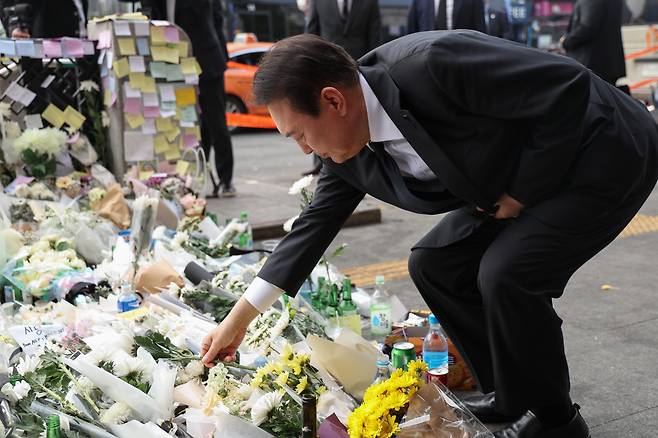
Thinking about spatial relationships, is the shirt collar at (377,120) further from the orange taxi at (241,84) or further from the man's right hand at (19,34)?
the orange taxi at (241,84)

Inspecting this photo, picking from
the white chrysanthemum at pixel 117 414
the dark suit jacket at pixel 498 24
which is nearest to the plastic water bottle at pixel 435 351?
the white chrysanthemum at pixel 117 414

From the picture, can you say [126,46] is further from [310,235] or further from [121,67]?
[310,235]

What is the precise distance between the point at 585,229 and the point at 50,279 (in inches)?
101

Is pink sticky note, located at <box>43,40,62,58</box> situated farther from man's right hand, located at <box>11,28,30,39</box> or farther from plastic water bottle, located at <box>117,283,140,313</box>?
plastic water bottle, located at <box>117,283,140,313</box>

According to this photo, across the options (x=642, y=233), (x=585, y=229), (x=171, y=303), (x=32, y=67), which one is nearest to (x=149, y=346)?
(x=171, y=303)

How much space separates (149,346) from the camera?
2598 mm

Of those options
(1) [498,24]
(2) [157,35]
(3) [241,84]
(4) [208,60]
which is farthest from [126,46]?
(3) [241,84]

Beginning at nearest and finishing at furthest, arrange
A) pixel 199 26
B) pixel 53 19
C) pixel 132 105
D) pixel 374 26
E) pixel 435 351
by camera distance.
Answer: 1. pixel 435 351
2. pixel 132 105
3. pixel 53 19
4. pixel 199 26
5. pixel 374 26

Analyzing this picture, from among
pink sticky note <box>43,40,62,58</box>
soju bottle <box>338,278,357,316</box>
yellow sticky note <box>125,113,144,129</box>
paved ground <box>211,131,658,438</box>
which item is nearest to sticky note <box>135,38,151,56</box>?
yellow sticky note <box>125,113,144,129</box>

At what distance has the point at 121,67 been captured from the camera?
5586 millimetres

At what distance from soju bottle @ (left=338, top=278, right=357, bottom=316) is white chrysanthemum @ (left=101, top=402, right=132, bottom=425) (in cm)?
136

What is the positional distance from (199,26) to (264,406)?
485 cm

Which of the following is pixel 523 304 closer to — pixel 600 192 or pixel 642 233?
pixel 600 192

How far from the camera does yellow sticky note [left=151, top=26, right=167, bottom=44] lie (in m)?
5.64
